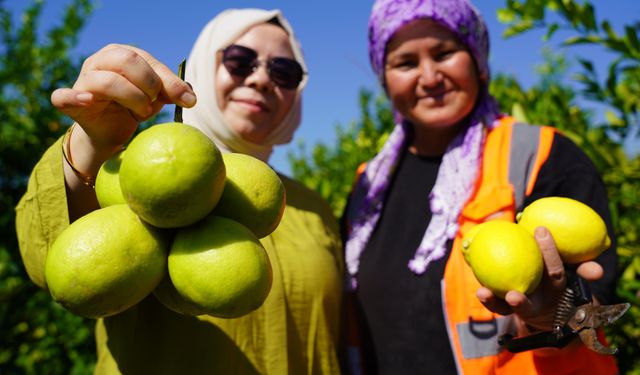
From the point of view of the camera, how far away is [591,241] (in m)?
1.43

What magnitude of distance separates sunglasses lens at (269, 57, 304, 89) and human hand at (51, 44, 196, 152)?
40.1 inches

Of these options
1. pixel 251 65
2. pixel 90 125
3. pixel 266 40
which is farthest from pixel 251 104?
pixel 90 125

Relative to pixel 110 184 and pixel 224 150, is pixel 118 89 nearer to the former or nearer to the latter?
pixel 110 184

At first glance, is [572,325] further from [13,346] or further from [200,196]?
[13,346]

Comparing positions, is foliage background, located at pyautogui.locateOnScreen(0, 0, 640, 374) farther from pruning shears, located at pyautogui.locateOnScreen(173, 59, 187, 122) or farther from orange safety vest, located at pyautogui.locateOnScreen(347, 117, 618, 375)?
pruning shears, located at pyautogui.locateOnScreen(173, 59, 187, 122)

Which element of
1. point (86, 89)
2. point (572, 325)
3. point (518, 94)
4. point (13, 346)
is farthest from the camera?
point (518, 94)

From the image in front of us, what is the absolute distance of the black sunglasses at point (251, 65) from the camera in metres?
2.15

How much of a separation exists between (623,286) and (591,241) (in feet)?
5.17

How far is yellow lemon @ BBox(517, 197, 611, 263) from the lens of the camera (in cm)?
142

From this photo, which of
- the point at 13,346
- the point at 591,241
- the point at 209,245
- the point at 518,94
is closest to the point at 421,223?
the point at 591,241

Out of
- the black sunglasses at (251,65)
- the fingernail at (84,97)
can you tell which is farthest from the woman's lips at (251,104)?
the fingernail at (84,97)

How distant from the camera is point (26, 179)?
126 inches

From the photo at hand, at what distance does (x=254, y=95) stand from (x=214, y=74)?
0.22 meters

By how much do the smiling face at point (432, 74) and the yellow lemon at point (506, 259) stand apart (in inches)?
33.0
